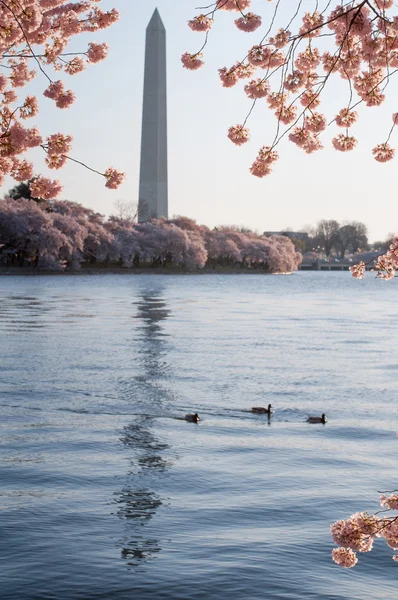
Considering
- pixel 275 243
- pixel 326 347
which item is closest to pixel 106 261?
pixel 275 243

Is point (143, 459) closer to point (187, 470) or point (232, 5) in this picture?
point (187, 470)

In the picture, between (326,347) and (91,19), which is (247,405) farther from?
(326,347)

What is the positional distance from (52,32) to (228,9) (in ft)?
10.4

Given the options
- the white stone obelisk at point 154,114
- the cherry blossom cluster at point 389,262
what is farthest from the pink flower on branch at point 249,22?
the white stone obelisk at point 154,114

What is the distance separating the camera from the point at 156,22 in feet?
354

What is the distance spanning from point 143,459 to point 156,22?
3986 inches

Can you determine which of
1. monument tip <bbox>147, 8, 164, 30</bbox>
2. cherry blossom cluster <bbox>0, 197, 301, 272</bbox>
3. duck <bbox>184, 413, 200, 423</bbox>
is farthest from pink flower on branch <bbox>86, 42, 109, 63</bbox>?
monument tip <bbox>147, 8, 164, 30</bbox>

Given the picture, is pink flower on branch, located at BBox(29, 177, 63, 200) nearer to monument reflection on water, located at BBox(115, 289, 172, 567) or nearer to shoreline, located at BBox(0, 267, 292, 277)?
monument reflection on water, located at BBox(115, 289, 172, 567)

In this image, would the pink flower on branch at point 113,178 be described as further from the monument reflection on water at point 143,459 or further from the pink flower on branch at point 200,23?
the monument reflection on water at point 143,459

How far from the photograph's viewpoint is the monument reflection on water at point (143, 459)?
8.69 metres

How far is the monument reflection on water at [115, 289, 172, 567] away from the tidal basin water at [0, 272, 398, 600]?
0.03m

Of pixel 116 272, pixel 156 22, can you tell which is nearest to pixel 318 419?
pixel 116 272

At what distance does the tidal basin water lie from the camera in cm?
784

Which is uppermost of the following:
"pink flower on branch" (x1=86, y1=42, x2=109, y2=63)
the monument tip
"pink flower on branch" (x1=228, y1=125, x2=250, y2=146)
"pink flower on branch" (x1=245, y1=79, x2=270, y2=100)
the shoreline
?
the monument tip
